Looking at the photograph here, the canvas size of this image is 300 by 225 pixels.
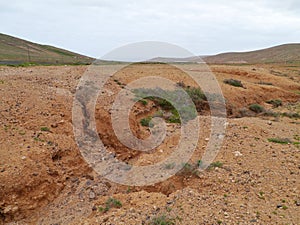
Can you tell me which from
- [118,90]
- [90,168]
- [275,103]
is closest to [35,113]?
[90,168]

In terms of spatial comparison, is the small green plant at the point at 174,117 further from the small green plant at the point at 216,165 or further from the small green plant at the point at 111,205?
the small green plant at the point at 111,205

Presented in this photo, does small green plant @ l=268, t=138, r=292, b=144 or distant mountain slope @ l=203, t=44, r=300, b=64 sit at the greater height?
distant mountain slope @ l=203, t=44, r=300, b=64

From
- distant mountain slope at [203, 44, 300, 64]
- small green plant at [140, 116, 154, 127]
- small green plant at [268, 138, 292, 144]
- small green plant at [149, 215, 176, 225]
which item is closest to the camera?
small green plant at [149, 215, 176, 225]

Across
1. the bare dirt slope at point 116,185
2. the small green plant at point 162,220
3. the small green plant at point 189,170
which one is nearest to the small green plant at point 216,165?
the bare dirt slope at point 116,185

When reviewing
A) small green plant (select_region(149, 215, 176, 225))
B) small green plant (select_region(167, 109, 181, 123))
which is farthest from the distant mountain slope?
small green plant (select_region(149, 215, 176, 225))

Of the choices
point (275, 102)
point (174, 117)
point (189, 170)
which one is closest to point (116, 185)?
point (189, 170)

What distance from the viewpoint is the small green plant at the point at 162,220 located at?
435 centimetres

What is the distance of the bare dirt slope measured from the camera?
15.6 feet

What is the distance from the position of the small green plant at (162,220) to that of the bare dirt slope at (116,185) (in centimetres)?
2

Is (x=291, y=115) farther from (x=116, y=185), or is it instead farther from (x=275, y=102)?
(x=116, y=185)

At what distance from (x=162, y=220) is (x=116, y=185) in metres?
2.13

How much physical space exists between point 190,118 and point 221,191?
5.10 meters

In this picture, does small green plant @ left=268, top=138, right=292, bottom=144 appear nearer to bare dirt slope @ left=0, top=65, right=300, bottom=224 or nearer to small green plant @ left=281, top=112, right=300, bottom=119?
bare dirt slope @ left=0, top=65, right=300, bottom=224

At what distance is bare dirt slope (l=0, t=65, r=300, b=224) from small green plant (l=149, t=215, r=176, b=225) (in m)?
0.02
